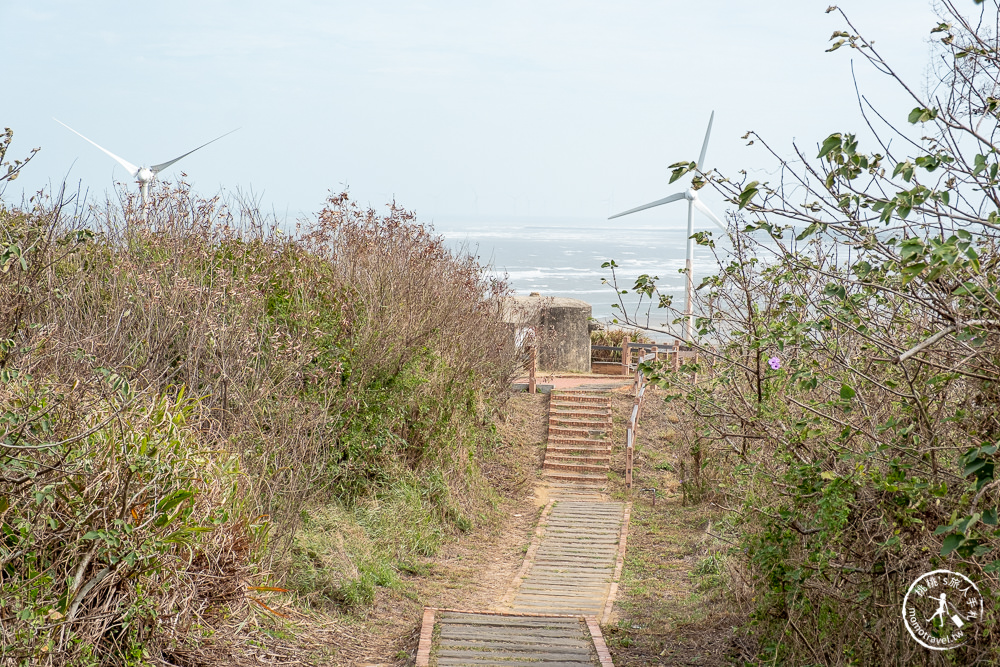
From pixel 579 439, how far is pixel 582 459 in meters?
0.90

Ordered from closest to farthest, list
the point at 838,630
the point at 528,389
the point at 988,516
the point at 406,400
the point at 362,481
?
the point at 988,516, the point at 838,630, the point at 362,481, the point at 406,400, the point at 528,389

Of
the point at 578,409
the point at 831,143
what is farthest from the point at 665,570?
the point at 831,143

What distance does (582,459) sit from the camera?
69.2ft

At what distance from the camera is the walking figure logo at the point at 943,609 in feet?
16.3

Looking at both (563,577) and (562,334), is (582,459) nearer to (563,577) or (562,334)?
(563,577)

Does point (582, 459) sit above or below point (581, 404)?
below

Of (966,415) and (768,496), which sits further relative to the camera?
(768,496)

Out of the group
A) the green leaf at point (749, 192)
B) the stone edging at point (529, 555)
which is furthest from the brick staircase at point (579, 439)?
the green leaf at point (749, 192)

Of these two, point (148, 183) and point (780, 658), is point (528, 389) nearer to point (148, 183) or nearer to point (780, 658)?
point (148, 183)

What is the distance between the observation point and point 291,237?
1416 cm

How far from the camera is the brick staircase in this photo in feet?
67.6

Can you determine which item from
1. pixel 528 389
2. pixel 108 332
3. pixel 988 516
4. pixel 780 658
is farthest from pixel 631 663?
pixel 528 389

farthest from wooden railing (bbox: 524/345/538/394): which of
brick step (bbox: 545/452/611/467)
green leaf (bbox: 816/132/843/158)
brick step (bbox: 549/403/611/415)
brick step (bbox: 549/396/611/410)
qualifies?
green leaf (bbox: 816/132/843/158)

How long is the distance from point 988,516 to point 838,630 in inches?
127
